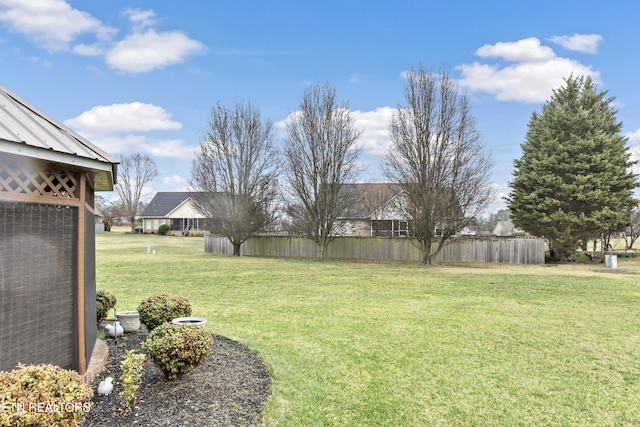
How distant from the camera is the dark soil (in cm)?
379

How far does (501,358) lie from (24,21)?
11669 mm

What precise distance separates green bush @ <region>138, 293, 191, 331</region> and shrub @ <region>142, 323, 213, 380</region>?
204cm

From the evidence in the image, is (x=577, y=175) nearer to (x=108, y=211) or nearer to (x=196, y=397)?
(x=196, y=397)

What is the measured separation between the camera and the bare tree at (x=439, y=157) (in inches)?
852

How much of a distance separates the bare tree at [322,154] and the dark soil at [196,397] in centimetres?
1951

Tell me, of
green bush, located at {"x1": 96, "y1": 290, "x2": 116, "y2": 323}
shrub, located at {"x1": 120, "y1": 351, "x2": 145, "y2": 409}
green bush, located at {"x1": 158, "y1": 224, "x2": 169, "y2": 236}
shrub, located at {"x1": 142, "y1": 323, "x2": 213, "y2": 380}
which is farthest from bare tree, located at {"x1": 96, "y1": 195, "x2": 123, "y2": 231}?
shrub, located at {"x1": 120, "y1": 351, "x2": 145, "y2": 409}

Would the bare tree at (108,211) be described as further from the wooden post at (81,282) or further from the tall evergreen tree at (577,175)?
the wooden post at (81,282)

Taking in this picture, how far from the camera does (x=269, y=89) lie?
19641mm

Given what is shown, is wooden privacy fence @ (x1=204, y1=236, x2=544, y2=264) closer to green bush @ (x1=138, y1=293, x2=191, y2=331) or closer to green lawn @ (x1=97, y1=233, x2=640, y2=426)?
green lawn @ (x1=97, y1=233, x2=640, y2=426)

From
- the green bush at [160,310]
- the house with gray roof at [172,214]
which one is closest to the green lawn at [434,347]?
the green bush at [160,310]

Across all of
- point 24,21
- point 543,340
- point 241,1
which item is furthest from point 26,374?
point 241,1

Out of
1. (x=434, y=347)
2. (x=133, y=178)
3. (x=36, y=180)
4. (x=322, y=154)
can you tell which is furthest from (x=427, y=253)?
(x=133, y=178)

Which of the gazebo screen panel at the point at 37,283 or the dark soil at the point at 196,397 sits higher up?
the gazebo screen panel at the point at 37,283

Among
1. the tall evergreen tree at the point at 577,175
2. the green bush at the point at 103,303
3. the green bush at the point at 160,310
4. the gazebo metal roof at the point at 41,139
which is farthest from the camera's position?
the tall evergreen tree at the point at 577,175
